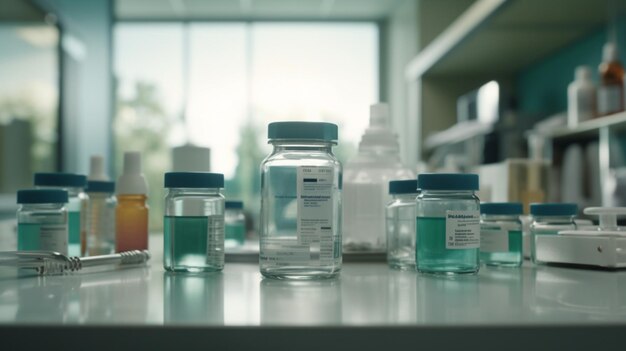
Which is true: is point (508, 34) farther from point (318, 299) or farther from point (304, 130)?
point (318, 299)

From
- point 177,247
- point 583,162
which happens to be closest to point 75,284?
point 177,247

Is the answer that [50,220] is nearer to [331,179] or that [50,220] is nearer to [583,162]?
[331,179]

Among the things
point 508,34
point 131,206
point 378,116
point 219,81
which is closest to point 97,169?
point 131,206

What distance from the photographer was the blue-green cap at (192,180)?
0.79m

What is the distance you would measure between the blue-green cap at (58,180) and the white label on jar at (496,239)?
0.63m

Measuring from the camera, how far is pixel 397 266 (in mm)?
877

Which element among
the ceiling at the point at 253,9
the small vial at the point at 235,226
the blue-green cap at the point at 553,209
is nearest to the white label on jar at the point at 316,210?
the blue-green cap at the point at 553,209

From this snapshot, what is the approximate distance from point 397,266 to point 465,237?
0.16m

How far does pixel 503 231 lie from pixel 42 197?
2.10 feet

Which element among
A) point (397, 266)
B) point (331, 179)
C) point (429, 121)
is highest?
point (429, 121)

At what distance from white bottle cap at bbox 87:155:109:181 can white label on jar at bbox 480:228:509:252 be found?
68cm

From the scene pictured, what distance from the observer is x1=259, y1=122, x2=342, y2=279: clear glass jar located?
0.70 m

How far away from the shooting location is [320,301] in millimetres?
562

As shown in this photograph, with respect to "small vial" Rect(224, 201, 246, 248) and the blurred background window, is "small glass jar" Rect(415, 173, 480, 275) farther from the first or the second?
the blurred background window
